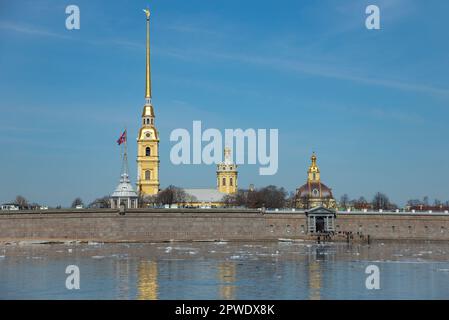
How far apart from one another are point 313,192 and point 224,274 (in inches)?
3827

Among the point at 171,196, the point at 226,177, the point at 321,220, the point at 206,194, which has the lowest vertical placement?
the point at 321,220

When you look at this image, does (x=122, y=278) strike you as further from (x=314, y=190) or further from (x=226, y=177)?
(x=226, y=177)

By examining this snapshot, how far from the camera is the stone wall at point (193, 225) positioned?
87125 mm

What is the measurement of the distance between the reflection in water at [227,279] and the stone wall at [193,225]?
120 ft

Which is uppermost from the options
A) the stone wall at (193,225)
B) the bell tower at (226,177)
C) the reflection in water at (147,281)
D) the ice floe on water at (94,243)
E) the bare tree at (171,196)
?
the bell tower at (226,177)

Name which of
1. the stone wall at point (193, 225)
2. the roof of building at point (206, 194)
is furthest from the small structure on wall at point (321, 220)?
the roof of building at point (206, 194)

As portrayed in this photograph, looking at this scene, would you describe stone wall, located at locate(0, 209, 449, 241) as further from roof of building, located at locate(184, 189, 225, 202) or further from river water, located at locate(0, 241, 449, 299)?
roof of building, located at locate(184, 189, 225, 202)

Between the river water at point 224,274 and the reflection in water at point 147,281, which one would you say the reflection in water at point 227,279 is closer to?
the river water at point 224,274

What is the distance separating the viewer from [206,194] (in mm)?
144875

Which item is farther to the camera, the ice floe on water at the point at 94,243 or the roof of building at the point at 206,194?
the roof of building at the point at 206,194

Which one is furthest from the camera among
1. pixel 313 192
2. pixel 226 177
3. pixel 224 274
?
pixel 226 177

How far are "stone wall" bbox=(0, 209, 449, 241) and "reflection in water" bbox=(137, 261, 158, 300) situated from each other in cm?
3380

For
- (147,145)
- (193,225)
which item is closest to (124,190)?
(193,225)
